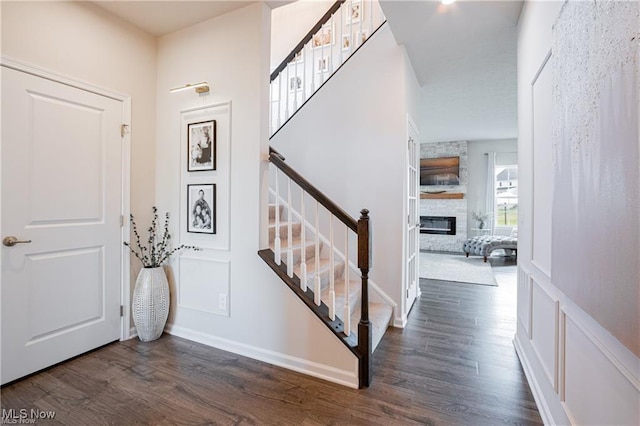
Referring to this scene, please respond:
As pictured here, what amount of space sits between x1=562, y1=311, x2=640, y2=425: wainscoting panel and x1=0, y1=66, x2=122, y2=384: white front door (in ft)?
10.1

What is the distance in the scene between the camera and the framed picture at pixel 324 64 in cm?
340

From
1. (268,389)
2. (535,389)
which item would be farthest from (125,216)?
(535,389)

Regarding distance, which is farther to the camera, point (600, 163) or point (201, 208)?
point (201, 208)

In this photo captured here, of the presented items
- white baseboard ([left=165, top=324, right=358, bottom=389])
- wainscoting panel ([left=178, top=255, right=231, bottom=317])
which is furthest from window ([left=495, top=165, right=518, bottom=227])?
wainscoting panel ([left=178, top=255, right=231, bottom=317])

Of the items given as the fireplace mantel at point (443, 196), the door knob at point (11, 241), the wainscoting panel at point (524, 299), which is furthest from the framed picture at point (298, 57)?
the fireplace mantel at point (443, 196)

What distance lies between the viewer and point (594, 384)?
111cm

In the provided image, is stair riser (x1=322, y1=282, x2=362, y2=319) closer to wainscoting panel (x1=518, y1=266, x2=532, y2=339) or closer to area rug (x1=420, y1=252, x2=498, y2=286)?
wainscoting panel (x1=518, y1=266, x2=532, y2=339)

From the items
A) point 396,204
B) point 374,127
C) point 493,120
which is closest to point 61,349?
point 396,204

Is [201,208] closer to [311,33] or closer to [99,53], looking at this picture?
[99,53]

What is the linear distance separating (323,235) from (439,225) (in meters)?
5.35

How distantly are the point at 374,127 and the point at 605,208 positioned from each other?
7.57 ft

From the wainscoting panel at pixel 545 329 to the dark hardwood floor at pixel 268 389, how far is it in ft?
1.02

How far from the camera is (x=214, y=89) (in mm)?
2490

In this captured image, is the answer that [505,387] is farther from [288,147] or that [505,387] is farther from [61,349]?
[61,349]
